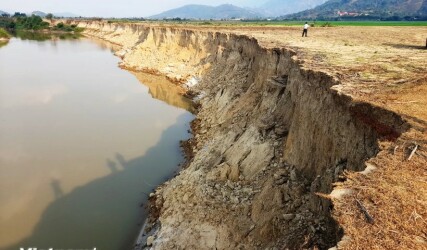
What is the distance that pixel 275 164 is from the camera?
1337 centimetres

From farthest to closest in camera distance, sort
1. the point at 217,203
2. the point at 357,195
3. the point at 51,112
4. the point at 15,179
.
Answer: the point at 51,112 → the point at 15,179 → the point at 217,203 → the point at 357,195

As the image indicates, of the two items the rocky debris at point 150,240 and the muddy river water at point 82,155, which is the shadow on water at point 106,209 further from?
the rocky debris at point 150,240

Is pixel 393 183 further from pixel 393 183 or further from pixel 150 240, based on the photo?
pixel 150 240

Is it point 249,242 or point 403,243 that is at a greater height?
point 403,243

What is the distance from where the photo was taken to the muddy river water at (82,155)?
15219 mm

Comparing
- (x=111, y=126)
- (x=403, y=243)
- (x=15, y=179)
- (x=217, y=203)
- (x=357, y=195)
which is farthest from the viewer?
(x=111, y=126)

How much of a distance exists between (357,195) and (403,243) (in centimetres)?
118

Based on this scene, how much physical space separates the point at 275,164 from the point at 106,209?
8378mm

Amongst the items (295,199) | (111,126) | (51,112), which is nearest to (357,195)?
(295,199)

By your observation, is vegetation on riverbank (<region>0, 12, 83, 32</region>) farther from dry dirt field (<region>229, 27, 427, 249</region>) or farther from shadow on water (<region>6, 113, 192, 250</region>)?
dry dirt field (<region>229, 27, 427, 249</region>)

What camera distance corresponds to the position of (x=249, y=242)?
36.4 ft

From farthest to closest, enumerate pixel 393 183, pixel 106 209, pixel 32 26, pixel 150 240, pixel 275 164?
pixel 32 26
pixel 106 209
pixel 150 240
pixel 275 164
pixel 393 183

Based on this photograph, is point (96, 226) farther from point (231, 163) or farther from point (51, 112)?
point (51, 112)

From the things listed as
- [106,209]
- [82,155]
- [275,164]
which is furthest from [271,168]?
[82,155]
